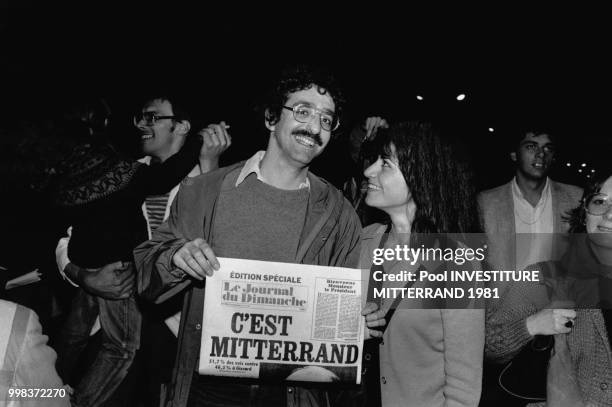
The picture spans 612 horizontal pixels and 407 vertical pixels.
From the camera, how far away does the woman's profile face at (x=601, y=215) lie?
2555mm

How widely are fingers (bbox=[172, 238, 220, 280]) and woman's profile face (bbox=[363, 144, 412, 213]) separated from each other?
2.91 feet

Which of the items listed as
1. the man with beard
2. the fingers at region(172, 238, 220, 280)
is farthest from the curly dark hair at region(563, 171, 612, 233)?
the fingers at region(172, 238, 220, 280)

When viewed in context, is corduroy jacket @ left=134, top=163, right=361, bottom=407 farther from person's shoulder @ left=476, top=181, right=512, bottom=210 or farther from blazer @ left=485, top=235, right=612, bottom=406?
person's shoulder @ left=476, top=181, right=512, bottom=210

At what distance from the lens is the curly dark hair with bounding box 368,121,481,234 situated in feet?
7.93

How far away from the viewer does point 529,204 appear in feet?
16.5

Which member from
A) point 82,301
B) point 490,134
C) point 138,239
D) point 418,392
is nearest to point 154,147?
point 138,239

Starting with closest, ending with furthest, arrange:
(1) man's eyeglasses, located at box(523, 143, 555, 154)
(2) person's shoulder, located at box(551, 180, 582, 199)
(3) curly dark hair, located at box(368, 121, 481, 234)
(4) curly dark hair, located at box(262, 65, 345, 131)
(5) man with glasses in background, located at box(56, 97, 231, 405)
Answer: (3) curly dark hair, located at box(368, 121, 481, 234)
(4) curly dark hair, located at box(262, 65, 345, 131)
(5) man with glasses in background, located at box(56, 97, 231, 405)
(2) person's shoulder, located at box(551, 180, 582, 199)
(1) man's eyeglasses, located at box(523, 143, 555, 154)

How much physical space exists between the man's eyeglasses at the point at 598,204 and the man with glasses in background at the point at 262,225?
4.04ft

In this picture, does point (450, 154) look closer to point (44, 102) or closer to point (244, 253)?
point (244, 253)

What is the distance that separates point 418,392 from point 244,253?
0.97 m

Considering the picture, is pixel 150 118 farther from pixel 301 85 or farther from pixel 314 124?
pixel 314 124

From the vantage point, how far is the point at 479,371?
2.07 metres

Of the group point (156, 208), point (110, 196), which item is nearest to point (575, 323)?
point (156, 208)

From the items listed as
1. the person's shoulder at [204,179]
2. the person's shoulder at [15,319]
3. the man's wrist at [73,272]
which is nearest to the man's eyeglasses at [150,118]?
the man's wrist at [73,272]
